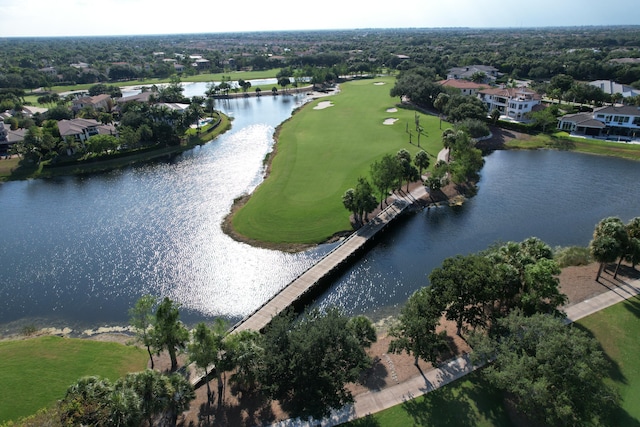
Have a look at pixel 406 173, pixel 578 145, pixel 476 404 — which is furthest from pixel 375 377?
pixel 578 145

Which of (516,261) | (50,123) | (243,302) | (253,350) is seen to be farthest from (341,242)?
(50,123)

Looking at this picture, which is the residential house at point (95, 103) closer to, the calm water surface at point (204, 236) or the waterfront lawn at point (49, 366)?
the calm water surface at point (204, 236)

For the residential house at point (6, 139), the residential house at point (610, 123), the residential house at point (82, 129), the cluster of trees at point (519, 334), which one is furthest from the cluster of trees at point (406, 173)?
the residential house at point (6, 139)

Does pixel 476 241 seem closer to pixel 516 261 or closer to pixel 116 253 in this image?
pixel 516 261

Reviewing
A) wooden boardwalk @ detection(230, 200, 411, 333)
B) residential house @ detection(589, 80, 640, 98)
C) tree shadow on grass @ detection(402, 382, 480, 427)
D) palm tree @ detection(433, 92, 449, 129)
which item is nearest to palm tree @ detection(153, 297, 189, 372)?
wooden boardwalk @ detection(230, 200, 411, 333)

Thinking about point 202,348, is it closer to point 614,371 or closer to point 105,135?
point 614,371

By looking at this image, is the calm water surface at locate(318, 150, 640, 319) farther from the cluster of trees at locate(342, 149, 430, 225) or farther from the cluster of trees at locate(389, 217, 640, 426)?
the cluster of trees at locate(389, 217, 640, 426)
